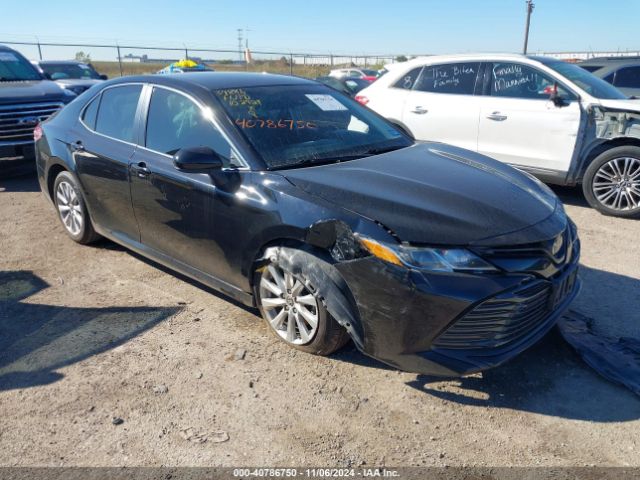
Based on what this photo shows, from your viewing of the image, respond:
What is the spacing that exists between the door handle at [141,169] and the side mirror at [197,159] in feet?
2.24

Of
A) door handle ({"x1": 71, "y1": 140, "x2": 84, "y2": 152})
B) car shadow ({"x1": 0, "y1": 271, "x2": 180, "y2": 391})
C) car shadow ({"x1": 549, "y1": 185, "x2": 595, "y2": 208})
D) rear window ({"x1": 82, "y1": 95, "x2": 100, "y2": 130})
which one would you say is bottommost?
car shadow ({"x1": 549, "y1": 185, "x2": 595, "y2": 208})

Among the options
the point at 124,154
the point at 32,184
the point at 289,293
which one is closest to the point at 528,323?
Answer: the point at 289,293

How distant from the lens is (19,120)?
7730 millimetres

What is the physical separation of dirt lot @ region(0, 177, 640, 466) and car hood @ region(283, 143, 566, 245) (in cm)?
89

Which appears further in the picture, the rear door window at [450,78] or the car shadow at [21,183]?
the car shadow at [21,183]

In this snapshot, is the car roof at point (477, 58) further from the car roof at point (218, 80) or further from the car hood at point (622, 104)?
the car roof at point (218, 80)

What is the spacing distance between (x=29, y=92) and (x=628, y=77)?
10.2m

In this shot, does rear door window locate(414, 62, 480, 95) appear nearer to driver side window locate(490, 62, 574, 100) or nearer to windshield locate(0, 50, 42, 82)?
driver side window locate(490, 62, 574, 100)

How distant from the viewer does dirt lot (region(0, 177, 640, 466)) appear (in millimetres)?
2574

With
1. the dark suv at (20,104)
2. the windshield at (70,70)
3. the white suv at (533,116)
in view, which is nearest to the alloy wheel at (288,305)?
the white suv at (533,116)

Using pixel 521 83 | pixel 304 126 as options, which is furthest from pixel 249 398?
pixel 521 83

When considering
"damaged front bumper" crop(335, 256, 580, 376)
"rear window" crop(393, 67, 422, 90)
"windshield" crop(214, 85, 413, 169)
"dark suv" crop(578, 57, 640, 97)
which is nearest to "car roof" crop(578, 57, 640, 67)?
"dark suv" crop(578, 57, 640, 97)

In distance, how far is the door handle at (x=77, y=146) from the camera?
4605 millimetres

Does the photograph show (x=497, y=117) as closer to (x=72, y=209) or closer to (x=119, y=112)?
(x=119, y=112)
